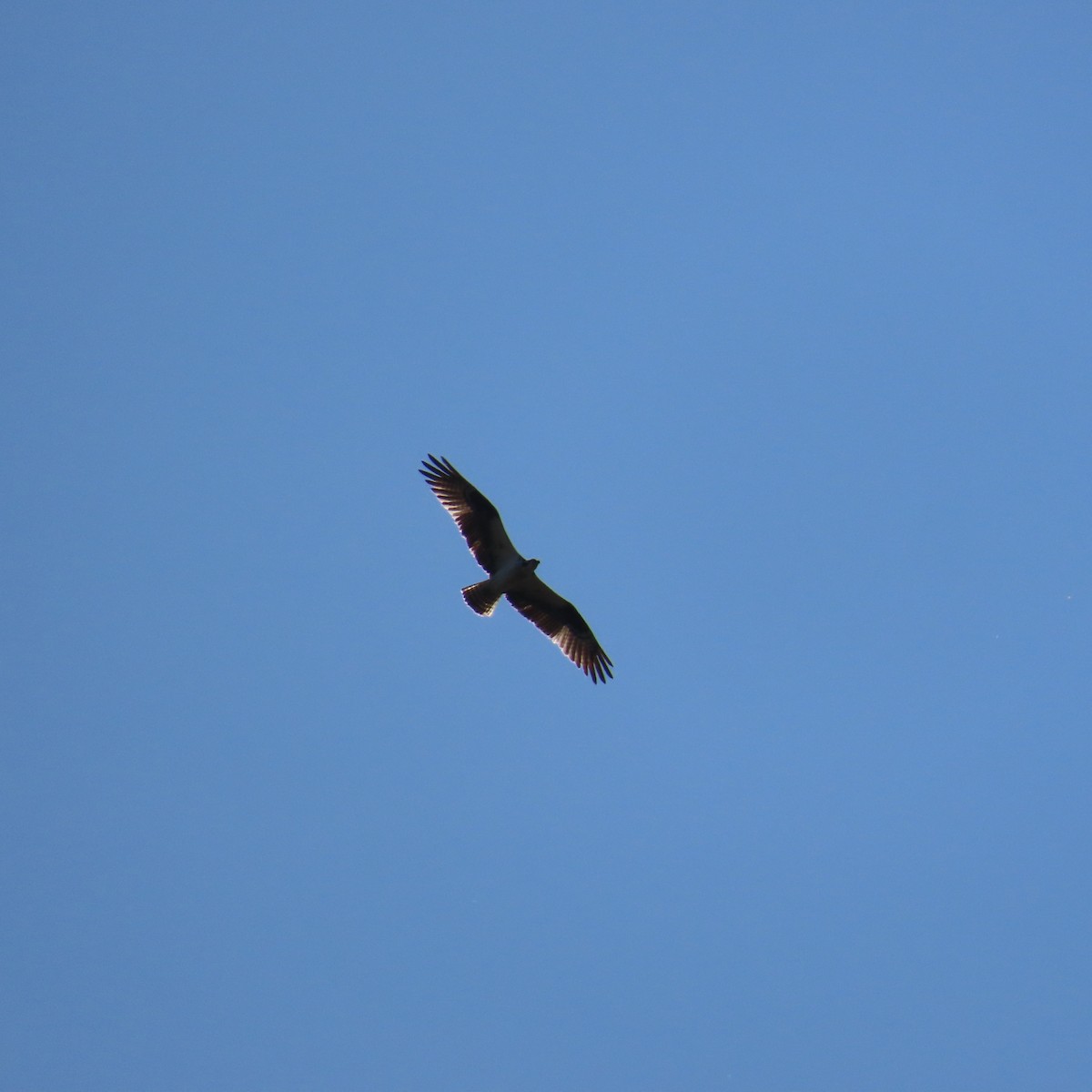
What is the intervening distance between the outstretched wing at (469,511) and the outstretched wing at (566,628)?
3.68ft

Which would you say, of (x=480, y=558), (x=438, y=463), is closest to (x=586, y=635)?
(x=480, y=558)

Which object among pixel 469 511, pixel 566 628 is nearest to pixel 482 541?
pixel 469 511

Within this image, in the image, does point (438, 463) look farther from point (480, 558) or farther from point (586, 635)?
point (586, 635)

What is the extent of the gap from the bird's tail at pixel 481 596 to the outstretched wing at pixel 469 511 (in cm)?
33

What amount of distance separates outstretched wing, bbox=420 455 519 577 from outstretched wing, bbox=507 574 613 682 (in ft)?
3.68

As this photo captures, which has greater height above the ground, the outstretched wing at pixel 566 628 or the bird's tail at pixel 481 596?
the outstretched wing at pixel 566 628

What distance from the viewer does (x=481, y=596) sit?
22719 millimetres

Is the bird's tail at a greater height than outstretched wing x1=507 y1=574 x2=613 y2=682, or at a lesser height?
lesser

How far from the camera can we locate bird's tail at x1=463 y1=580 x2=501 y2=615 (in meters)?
22.6

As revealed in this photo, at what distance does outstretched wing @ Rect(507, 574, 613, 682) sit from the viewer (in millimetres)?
23625

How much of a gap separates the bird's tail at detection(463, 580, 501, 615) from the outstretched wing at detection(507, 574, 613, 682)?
793mm

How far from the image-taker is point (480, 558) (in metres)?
22.7

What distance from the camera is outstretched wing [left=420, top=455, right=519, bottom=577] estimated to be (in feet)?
74.0

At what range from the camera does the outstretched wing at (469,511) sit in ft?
74.0
